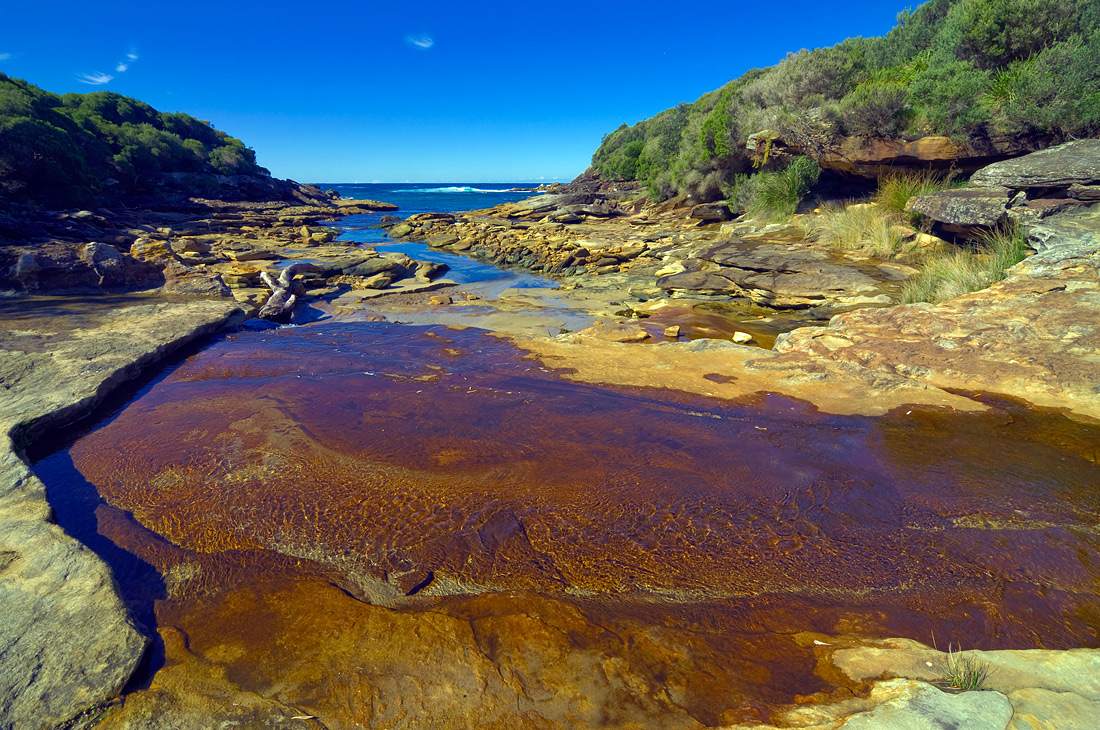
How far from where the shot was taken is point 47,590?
→ 2533 mm

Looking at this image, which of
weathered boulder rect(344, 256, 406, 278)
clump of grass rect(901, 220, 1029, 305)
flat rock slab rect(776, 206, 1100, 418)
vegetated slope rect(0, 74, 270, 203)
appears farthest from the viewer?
vegetated slope rect(0, 74, 270, 203)

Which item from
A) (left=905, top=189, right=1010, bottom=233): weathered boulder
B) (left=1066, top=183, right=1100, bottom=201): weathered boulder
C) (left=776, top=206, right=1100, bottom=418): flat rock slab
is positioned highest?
(left=1066, top=183, right=1100, bottom=201): weathered boulder

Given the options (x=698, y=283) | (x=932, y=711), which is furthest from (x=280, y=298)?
(x=932, y=711)

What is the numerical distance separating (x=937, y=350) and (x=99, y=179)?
35308mm

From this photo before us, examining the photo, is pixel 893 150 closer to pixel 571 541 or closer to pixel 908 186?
pixel 908 186

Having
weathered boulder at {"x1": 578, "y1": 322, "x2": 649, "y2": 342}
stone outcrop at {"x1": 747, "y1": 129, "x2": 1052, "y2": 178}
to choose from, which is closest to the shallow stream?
weathered boulder at {"x1": 578, "y1": 322, "x2": 649, "y2": 342}

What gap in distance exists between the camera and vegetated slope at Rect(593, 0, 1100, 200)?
971 cm

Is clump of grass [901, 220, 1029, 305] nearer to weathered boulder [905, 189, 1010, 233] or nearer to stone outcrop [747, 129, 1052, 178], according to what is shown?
weathered boulder [905, 189, 1010, 233]

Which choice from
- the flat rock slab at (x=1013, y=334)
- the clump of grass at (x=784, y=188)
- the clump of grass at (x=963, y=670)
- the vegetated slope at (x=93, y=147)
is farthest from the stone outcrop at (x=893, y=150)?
the vegetated slope at (x=93, y=147)

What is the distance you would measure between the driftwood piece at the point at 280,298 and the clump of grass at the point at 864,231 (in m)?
11.8

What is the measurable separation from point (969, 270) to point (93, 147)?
39010 mm

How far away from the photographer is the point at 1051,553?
3037mm

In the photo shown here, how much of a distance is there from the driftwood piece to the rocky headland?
0.15 m

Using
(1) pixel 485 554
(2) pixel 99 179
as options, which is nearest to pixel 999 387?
(1) pixel 485 554
